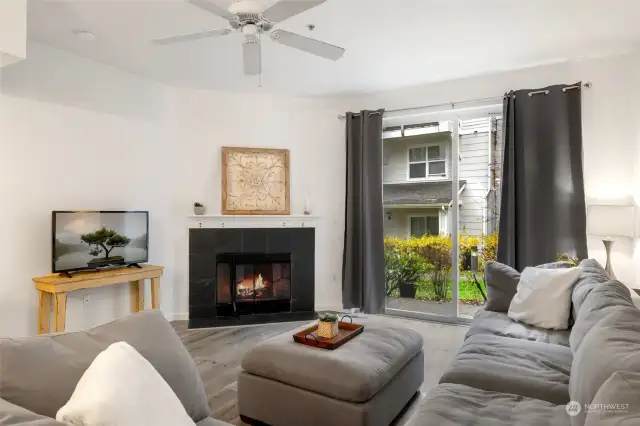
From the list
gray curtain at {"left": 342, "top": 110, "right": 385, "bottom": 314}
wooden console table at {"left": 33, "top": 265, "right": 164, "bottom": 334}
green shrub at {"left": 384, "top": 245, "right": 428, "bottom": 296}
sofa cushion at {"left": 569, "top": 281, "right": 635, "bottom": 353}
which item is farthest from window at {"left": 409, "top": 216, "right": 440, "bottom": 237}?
wooden console table at {"left": 33, "top": 265, "right": 164, "bottom": 334}

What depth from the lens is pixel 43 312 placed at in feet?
11.3

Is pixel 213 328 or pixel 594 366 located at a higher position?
pixel 594 366

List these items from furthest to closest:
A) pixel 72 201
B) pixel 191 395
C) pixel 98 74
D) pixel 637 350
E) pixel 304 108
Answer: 1. pixel 304 108
2. pixel 98 74
3. pixel 72 201
4. pixel 191 395
5. pixel 637 350

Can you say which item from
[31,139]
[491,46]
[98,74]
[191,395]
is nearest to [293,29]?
[491,46]

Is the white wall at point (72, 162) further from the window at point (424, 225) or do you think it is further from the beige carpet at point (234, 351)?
the window at point (424, 225)

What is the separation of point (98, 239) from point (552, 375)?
12.5 ft

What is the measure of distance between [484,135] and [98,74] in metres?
4.26

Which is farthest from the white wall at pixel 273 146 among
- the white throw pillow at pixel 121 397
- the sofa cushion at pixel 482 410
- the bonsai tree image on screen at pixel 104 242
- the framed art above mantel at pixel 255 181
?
the white throw pillow at pixel 121 397

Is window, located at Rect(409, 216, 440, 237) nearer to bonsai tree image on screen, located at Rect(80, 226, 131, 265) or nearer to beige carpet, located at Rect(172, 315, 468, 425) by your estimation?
beige carpet, located at Rect(172, 315, 468, 425)

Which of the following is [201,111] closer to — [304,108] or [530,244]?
[304,108]

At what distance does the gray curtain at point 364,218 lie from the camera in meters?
4.94

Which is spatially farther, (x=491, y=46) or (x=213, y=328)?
(x=213, y=328)

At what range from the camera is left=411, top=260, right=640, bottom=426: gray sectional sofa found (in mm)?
1049

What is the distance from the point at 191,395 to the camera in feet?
4.91
